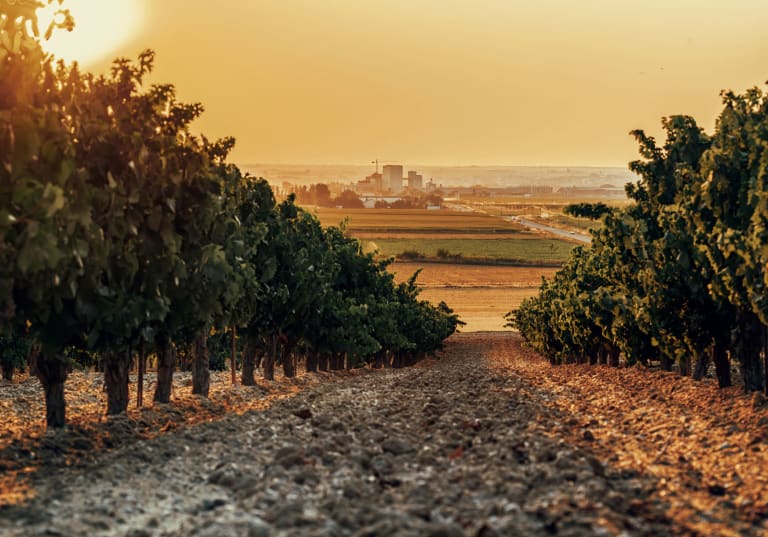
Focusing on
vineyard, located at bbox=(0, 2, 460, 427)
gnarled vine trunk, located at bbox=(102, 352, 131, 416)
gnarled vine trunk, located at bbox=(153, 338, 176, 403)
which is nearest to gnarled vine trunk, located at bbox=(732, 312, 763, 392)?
vineyard, located at bbox=(0, 2, 460, 427)

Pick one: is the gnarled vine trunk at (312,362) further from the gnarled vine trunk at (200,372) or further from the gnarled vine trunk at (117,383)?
the gnarled vine trunk at (117,383)

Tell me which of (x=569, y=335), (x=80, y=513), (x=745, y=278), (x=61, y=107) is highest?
(x=61, y=107)

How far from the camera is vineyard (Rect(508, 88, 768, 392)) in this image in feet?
80.1

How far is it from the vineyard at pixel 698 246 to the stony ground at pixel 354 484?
615cm

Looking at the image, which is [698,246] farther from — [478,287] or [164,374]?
[478,287]

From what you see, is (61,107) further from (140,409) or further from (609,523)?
(609,523)

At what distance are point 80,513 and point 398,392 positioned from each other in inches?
793

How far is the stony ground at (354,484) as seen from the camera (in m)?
11.9

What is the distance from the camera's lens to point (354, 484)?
14.4 meters

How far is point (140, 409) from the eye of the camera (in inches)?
1041

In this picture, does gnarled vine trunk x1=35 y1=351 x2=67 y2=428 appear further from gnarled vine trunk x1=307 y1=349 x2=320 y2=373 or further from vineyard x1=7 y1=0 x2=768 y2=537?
gnarled vine trunk x1=307 y1=349 x2=320 y2=373

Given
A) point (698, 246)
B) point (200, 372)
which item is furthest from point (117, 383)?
point (698, 246)

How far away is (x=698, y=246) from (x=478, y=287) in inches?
5619

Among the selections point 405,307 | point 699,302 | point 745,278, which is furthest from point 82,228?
point 405,307
